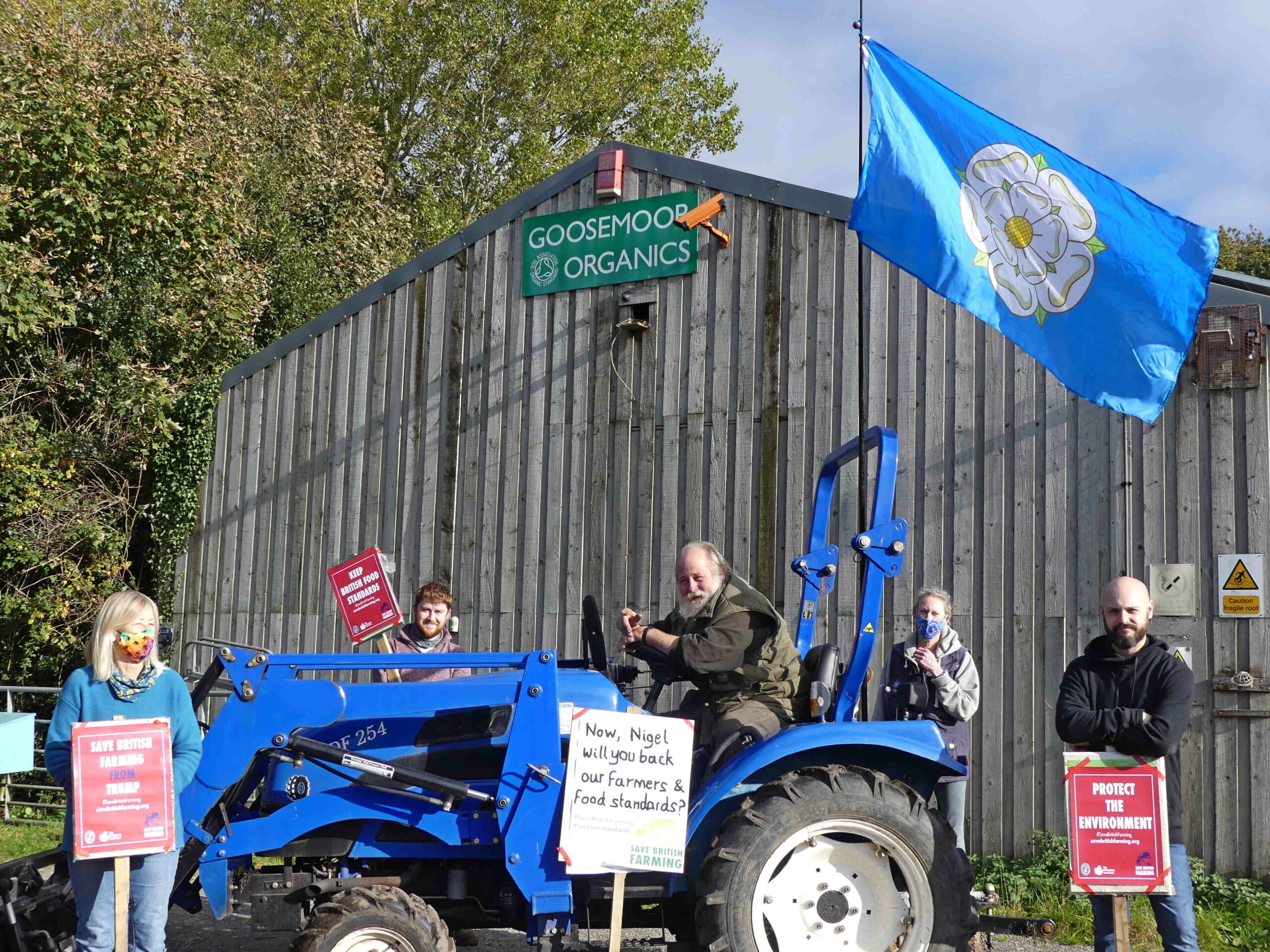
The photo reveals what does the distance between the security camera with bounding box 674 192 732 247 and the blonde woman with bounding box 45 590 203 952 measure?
5550 mm

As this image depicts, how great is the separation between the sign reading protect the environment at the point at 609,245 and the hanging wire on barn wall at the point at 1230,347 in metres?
3.62

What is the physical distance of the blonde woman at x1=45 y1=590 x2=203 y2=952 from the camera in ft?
13.6

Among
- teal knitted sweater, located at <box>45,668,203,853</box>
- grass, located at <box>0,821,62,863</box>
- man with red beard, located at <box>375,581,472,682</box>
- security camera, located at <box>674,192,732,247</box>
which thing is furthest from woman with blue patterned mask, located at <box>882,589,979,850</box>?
grass, located at <box>0,821,62,863</box>

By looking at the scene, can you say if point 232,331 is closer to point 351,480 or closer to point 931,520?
point 351,480

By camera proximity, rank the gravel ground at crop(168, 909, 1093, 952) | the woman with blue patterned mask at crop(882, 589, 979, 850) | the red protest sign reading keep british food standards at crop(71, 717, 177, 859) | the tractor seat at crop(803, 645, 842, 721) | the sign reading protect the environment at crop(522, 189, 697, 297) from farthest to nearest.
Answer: the sign reading protect the environment at crop(522, 189, 697, 297) → the gravel ground at crop(168, 909, 1093, 952) → the woman with blue patterned mask at crop(882, 589, 979, 850) → the tractor seat at crop(803, 645, 842, 721) → the red protest sign reading keep british food standards at crop(71, 717, 177, 859)

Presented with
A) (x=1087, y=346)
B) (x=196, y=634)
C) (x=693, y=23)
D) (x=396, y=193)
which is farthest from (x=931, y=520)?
(x=693, y=23)

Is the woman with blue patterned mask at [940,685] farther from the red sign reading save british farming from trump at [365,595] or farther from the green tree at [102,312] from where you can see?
the green tree at [102,312]

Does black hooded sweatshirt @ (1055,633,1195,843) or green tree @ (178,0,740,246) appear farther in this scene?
green tree @ (178,0,740,246)

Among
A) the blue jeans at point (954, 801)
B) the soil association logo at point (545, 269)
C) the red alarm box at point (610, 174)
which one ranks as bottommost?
the blue jeans at point (954, 801)

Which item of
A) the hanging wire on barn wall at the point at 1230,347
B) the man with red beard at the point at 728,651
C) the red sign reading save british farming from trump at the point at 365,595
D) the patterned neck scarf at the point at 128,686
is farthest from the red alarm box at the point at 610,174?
the patterned neck scarf at the point at 128,686

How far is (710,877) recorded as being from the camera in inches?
171

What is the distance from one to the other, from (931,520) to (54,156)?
11.0 m

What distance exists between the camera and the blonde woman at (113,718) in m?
4.14

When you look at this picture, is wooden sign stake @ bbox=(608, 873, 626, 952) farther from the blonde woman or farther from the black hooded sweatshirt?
the black hooded sweatshirt
